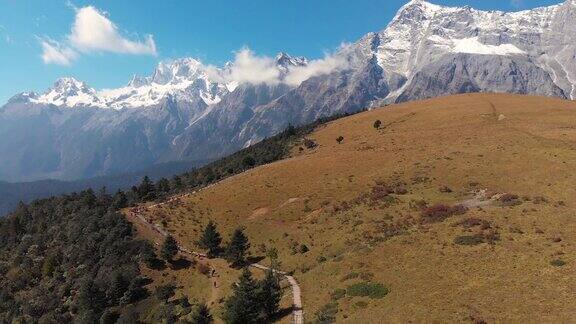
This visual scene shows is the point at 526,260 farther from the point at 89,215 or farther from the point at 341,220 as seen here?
the point at 89,215

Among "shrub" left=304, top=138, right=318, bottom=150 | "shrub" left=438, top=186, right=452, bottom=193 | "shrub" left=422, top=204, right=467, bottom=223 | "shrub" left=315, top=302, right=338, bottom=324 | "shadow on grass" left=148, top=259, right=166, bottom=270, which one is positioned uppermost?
"shrub" left=304, top=138, right=318, bottom=150

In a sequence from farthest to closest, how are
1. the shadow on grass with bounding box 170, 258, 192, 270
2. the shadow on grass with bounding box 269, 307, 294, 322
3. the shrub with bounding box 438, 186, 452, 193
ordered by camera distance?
the shadow on grass with bounding box 170, 258, 192, 270 → the shrub with bounding box 438, 186, 452, 193 → the shadow on grass with bounding box 269, 307, 294, 322

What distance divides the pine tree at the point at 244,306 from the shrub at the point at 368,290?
31.4 feet

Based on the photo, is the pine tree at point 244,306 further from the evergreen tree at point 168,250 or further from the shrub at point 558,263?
the evergreen tree at point 168,250

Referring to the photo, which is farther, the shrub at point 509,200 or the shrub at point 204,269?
the shrub at point 204,269

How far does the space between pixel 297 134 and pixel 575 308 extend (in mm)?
149482

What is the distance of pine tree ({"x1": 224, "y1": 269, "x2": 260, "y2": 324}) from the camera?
49.4m

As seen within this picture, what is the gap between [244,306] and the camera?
49812 millimetres

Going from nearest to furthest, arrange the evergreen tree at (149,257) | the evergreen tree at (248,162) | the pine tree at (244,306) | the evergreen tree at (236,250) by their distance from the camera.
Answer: the pine tree at (244,306) < the evergreen tree at (236,250) < the evergreen tree at (149,257) < the evergreen tree at (248,162)

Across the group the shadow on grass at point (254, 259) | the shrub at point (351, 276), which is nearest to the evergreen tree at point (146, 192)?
the shadow on grass at point (254, 259)

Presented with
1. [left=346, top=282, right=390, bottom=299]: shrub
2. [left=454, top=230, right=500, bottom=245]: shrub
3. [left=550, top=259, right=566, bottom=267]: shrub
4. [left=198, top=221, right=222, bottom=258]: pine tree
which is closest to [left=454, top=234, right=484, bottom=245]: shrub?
[left=454, top=230, right=500, bottom=245]: shrub

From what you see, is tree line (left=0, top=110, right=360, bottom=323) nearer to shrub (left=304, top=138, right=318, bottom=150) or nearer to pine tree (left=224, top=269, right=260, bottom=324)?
pine tree (left=224, top=269, right=260, bottom=324)

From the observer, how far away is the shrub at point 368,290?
151 ft

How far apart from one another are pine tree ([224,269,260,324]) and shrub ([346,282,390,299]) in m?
9.58
